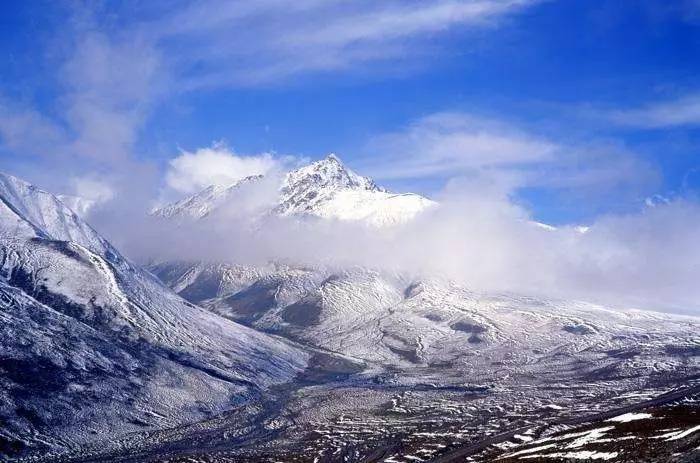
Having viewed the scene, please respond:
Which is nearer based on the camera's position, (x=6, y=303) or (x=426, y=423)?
(x=426, y=423)

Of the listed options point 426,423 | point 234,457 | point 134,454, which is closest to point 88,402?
point 134,454

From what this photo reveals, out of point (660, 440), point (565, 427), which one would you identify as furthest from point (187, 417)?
point (660, 440)

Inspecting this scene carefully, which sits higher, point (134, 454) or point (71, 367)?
point (71, 367)

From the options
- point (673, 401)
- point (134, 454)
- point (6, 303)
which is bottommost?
point (134, 454)

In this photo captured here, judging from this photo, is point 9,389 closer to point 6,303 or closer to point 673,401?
point 6,303

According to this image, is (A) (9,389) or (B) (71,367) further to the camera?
(B) (71,367)

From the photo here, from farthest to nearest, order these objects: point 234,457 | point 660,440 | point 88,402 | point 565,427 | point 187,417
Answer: point 187,417
point 88,402
point 565,427
point 234,457
point 660,440

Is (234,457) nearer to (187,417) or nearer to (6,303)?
(187,417)

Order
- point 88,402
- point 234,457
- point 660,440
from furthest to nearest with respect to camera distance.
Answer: point 88,402, point 234,457, point 660,440

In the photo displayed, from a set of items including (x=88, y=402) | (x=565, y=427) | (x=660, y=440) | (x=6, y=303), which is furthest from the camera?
(x=6, y=303)
